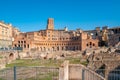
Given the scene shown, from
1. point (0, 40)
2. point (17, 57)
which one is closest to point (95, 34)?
point (0, 40)

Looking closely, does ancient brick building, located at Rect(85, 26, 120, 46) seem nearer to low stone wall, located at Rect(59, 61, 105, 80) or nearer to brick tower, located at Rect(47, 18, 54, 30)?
brick tower, located at Rect(47, 18, 54, 30)

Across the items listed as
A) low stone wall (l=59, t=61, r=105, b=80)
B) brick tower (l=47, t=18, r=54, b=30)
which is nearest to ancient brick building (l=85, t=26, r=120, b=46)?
brick tower (l=47, t=18, r=54, b=30)

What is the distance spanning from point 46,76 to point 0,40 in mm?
59075

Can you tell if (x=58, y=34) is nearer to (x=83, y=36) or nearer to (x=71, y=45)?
(x=71, y=45)

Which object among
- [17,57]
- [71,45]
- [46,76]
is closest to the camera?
[46,76]

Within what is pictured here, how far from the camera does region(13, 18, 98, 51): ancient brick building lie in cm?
10051

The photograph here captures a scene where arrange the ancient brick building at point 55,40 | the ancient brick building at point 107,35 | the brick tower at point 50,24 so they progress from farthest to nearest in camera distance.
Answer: the brick tower at point 50,24 < the ancient brick building at point 55,40 < the ancient brick building at point 107,35

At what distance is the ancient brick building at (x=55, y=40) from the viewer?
101m

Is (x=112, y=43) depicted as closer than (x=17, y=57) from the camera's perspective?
No

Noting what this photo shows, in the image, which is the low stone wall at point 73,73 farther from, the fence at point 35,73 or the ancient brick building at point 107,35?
the ancient brick building at point 107,35

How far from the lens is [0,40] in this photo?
8000 cm

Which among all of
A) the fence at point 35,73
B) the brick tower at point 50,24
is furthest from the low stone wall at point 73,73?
the brick tower at point 50,24

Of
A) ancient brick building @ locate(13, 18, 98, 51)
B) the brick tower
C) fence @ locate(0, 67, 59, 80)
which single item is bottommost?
fence @ locate(0, 67, 59, 80)

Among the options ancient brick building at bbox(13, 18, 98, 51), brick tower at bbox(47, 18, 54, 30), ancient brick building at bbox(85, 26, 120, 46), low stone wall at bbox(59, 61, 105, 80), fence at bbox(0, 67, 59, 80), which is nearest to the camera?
fence at bbox(0, 67, 59, 80)
